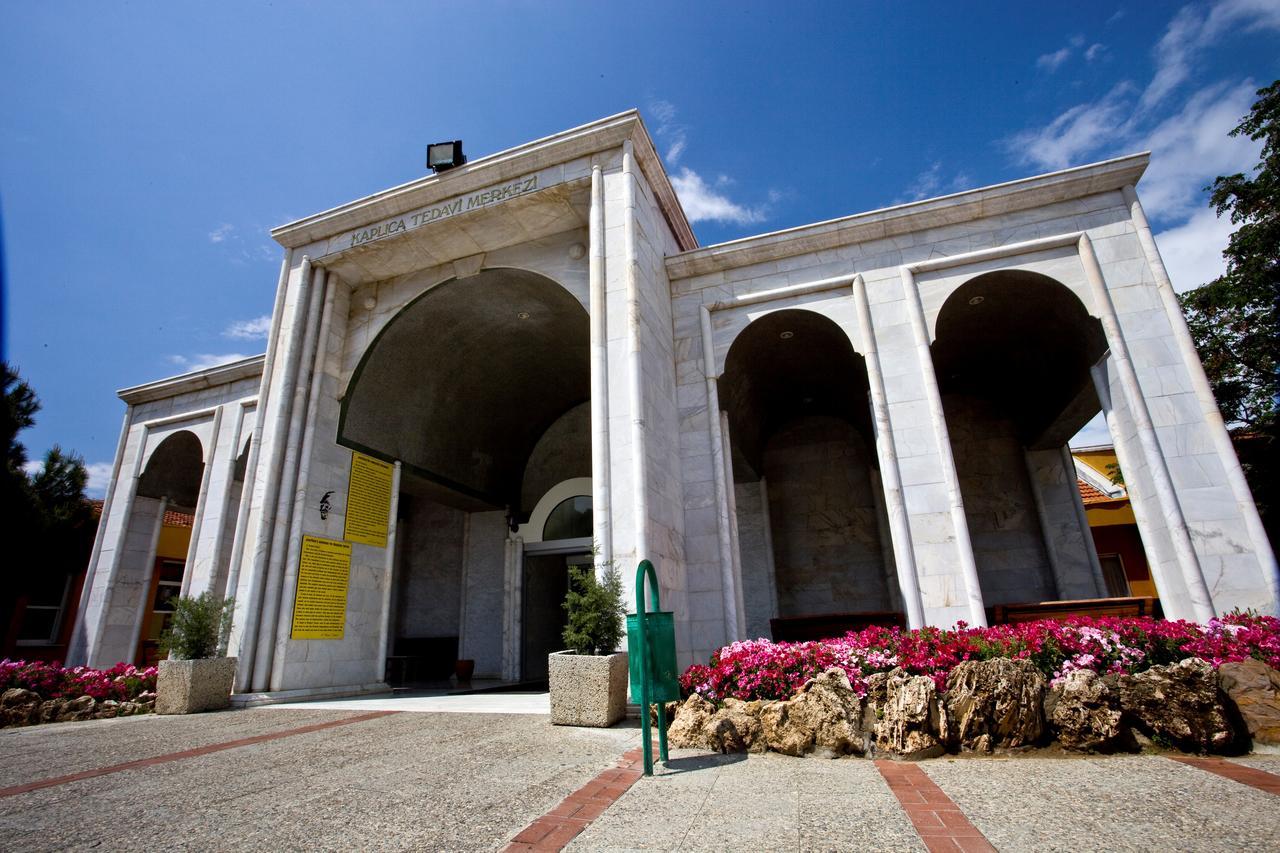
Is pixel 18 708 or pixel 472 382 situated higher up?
pixel 472 382

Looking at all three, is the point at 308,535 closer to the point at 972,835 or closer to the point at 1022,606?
the point at 972,835

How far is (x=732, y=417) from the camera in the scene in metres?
12.1

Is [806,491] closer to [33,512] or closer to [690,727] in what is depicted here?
[690,727]

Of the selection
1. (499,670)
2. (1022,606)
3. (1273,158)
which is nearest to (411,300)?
(499,670)

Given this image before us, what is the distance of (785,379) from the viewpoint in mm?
13469

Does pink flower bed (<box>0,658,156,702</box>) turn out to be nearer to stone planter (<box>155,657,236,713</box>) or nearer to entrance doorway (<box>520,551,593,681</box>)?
stone planter (<box>155,657,236,713</box>)

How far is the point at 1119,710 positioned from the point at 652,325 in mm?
7481

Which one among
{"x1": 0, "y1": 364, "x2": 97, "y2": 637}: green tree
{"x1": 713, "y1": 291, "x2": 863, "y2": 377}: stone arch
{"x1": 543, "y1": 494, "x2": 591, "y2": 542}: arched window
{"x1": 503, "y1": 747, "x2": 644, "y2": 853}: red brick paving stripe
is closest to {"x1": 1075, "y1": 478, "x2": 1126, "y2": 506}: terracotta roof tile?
{"x1": 713, "y1": 291, "x2": 863, "y2": 377}: stone arch

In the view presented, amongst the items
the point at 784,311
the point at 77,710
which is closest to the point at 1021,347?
the point at 784,311

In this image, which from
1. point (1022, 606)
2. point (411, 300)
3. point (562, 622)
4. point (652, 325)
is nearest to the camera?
point (1022, 606)

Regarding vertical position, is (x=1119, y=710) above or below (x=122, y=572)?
below

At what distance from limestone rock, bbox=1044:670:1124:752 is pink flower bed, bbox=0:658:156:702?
40.8 ft

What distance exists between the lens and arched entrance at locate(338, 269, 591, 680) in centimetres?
1322

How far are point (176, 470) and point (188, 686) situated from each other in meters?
10.4
